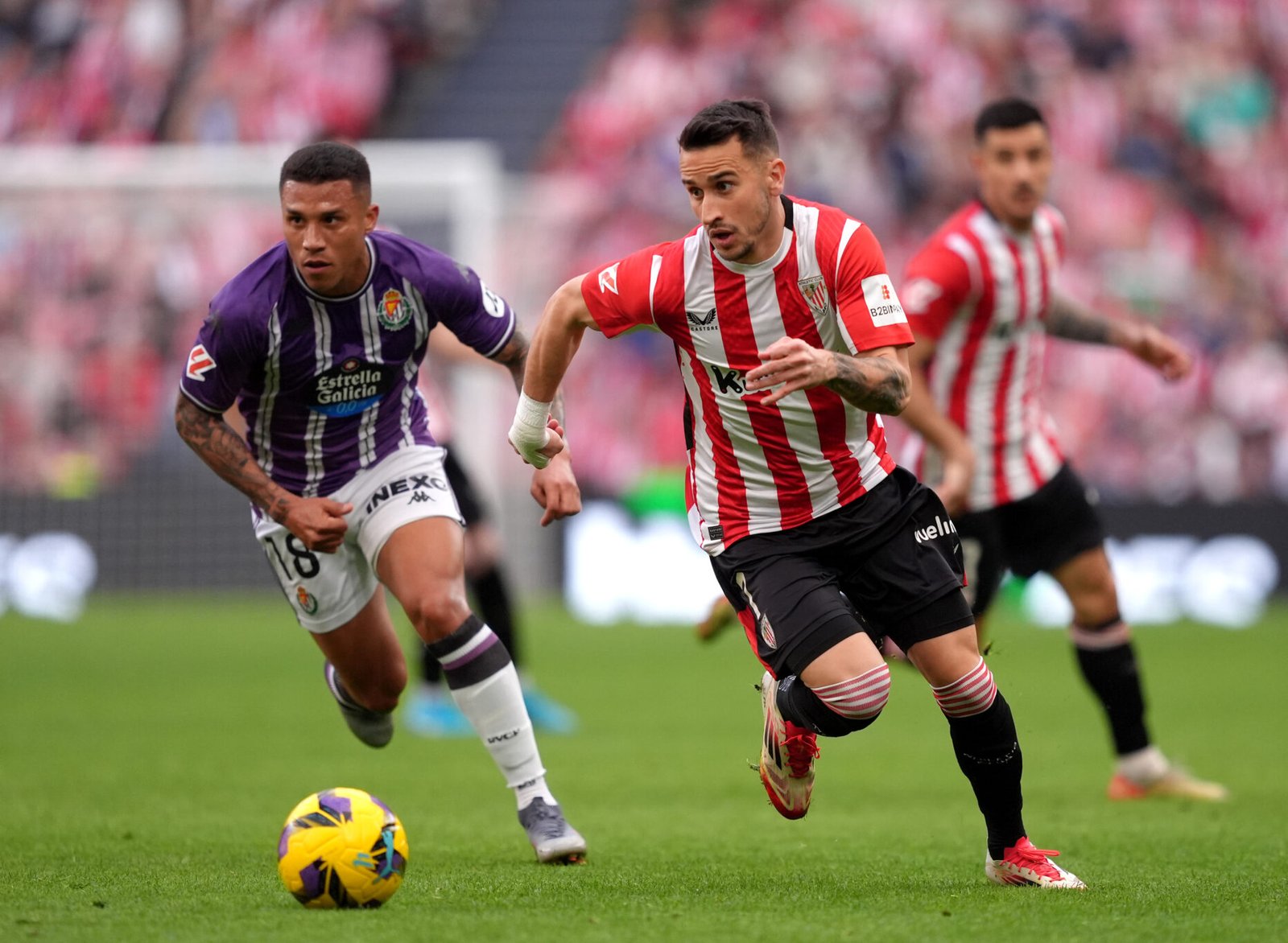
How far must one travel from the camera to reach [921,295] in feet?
23.7

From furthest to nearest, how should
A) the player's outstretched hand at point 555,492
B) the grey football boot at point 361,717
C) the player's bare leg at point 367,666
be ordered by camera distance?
the grey football boot at point 361,717, the player's bare leg at point 367,666, the player's outstretched hand at point 555,492

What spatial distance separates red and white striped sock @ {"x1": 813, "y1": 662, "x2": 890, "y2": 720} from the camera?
4.96m

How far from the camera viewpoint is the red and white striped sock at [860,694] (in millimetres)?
→ 4961

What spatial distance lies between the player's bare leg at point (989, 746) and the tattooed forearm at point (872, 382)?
28.4 inches

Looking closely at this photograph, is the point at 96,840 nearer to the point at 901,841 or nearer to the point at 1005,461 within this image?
the point at 901,841

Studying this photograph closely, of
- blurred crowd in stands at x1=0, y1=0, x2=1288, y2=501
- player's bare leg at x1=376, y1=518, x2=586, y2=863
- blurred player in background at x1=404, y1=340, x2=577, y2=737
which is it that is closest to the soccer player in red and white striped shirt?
player's bare leg at x1=376, y1=518, x2=586, y2=863

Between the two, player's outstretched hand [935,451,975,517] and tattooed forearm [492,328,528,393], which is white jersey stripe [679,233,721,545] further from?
player's outstretched hand [935,451,975,517]

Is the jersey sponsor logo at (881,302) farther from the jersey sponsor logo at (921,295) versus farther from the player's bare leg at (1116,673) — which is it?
the player's bare leg at (1116,673)

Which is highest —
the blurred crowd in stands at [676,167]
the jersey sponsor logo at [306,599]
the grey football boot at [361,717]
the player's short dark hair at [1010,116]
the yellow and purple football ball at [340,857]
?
the blurred crowd in stands at [676,167]

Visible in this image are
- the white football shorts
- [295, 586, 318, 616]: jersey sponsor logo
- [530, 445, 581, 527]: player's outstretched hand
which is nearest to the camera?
[530, 445, 581, 527]: player's outstretched hand

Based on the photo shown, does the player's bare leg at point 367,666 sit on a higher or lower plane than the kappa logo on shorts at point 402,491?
lower

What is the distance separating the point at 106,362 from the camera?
17141mm

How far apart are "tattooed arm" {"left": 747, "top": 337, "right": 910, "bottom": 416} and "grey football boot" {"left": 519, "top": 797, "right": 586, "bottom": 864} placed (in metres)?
1.54

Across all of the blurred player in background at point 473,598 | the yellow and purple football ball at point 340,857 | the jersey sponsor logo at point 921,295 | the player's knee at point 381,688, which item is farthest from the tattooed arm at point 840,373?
the blurred player in background at point 473,598
